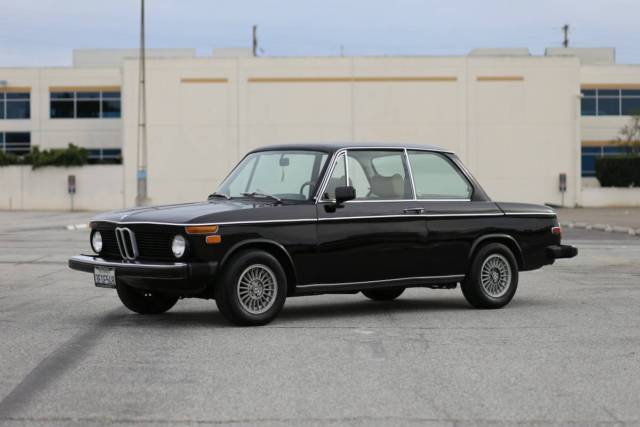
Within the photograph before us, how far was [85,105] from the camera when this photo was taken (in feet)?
223

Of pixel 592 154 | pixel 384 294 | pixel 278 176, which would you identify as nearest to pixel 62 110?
pixel 592 154

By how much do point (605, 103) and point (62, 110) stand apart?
33.1 meters

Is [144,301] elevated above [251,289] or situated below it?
below

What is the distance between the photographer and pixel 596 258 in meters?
20.2

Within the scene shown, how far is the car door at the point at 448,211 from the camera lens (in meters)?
11.2

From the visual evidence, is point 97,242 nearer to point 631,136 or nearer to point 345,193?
point 345,193

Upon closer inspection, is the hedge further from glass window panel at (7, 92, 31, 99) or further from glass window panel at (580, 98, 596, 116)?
glass window panel at (580, 98, 596, 116)

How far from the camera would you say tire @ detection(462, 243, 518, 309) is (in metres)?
11.4

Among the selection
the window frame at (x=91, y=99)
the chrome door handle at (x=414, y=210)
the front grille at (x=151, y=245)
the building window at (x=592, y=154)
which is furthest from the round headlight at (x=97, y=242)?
the building window at (x=592, y=154)

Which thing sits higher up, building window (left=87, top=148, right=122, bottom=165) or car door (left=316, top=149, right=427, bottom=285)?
building window (left=87, top=148, right=122, bottom=165)

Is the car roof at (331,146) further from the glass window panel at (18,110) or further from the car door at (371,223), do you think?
the glass window panel at (18,110)

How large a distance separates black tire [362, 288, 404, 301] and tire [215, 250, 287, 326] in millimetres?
2448

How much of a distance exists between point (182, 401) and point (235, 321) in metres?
3.20

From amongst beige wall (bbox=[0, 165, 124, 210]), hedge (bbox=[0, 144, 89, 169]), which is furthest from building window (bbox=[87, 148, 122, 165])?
beige wall (bbox=[0, 165, 124, 210])
